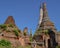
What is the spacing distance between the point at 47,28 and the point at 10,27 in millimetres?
33632

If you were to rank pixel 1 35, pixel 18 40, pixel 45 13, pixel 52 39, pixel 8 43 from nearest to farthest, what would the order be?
pixel 8 43 < pixel 1 35 < pixel 18 40 < pixel 52 39 < pixel 45 13

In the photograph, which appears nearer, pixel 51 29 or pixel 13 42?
pixel 13 42

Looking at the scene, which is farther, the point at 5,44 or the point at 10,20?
the point at 10,20

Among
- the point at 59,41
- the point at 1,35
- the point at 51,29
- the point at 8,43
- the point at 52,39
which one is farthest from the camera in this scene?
the point at 51,29

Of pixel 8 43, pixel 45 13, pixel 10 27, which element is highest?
pixel 45 13

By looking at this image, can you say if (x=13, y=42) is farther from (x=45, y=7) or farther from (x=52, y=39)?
(x=45, y=7)

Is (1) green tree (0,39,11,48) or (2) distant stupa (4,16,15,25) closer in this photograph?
(1) green tree (0,39,11,48)

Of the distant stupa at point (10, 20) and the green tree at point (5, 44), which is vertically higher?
the distant stupa at point (10, 20)

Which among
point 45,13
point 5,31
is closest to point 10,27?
point 5,31

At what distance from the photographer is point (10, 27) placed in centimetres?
2881

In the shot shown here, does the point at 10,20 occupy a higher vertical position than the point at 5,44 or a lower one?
higher

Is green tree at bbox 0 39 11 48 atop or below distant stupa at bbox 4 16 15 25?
below

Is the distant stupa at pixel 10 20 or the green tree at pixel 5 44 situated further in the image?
the distant stupa at pixel 10 20

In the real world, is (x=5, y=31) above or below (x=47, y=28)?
below
